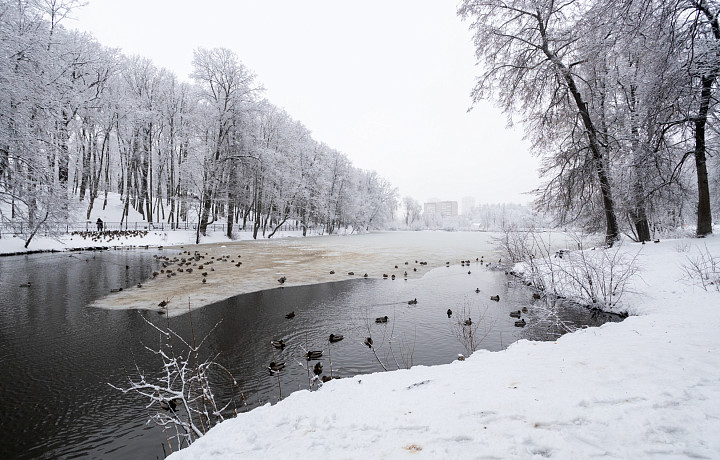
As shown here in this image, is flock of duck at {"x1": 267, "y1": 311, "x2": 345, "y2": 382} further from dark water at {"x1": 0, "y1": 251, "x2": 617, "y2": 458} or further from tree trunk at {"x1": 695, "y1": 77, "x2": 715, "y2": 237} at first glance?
tree trunk at {"x1": 695, "y1": 77, "x2": 715, "y2": 237}

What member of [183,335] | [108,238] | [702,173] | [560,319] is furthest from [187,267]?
[702,173]

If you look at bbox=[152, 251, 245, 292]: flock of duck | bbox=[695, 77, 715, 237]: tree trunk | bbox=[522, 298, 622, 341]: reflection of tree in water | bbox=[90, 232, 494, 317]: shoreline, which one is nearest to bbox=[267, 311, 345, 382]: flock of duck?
bbox=[90, 232, 494, 317]: shoreline

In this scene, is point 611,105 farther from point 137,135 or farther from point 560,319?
point 137,135

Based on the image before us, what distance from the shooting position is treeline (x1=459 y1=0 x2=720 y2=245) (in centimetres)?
920

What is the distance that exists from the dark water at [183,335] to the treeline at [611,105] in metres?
6.50

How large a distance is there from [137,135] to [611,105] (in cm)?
3850

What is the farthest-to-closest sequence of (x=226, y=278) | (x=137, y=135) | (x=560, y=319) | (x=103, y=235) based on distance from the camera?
(x=137, y=135) → (x=103, y=235) → (x=226, y=278) → (x=560, y=319)

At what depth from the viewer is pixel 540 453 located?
6.57 feet

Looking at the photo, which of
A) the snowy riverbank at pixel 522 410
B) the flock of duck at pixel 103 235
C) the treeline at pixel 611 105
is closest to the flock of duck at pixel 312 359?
the snowy riverbank at pixel 522 410

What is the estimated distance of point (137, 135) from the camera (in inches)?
1217

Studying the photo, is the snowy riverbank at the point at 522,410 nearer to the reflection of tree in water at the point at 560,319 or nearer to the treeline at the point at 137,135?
the reflection of tree in water at the point at 560,319

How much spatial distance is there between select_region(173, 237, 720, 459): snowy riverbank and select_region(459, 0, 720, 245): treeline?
902cm

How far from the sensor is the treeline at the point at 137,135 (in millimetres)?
11057

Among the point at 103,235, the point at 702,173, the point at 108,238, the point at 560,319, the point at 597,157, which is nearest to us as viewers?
the point at 560,319
